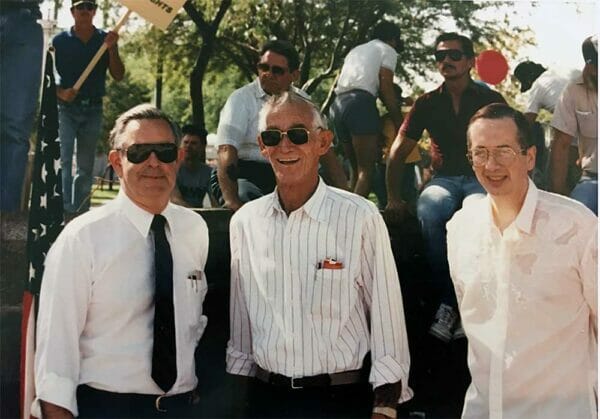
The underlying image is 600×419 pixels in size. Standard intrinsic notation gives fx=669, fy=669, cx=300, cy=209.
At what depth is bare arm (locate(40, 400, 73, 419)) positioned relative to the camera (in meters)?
2.49

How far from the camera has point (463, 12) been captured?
265 centimetres

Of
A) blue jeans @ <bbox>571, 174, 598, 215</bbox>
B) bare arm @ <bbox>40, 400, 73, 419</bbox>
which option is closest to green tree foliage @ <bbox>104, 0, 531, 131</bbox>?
blue jeans @ <bbox>571, 174, 598, 215</bbox>

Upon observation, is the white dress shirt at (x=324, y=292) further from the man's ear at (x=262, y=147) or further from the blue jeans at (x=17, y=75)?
the blue jeans at (x=17, y=75)

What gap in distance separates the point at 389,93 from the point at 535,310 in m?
1.02

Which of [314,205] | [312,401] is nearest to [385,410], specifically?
[312,401]

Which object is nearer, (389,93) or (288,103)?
(288,103)

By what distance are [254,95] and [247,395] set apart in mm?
1204

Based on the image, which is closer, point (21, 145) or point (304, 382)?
point (304, 382)

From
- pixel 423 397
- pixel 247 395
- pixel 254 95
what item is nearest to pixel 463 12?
pixel 254 95

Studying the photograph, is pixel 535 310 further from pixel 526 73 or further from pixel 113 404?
pixel 113 404

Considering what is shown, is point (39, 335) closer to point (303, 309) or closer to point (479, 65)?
point (303, 309)

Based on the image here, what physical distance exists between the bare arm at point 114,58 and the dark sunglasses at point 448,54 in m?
1.26

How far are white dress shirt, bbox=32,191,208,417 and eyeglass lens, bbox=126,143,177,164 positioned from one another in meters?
0.16

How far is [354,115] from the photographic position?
8.79 ft
